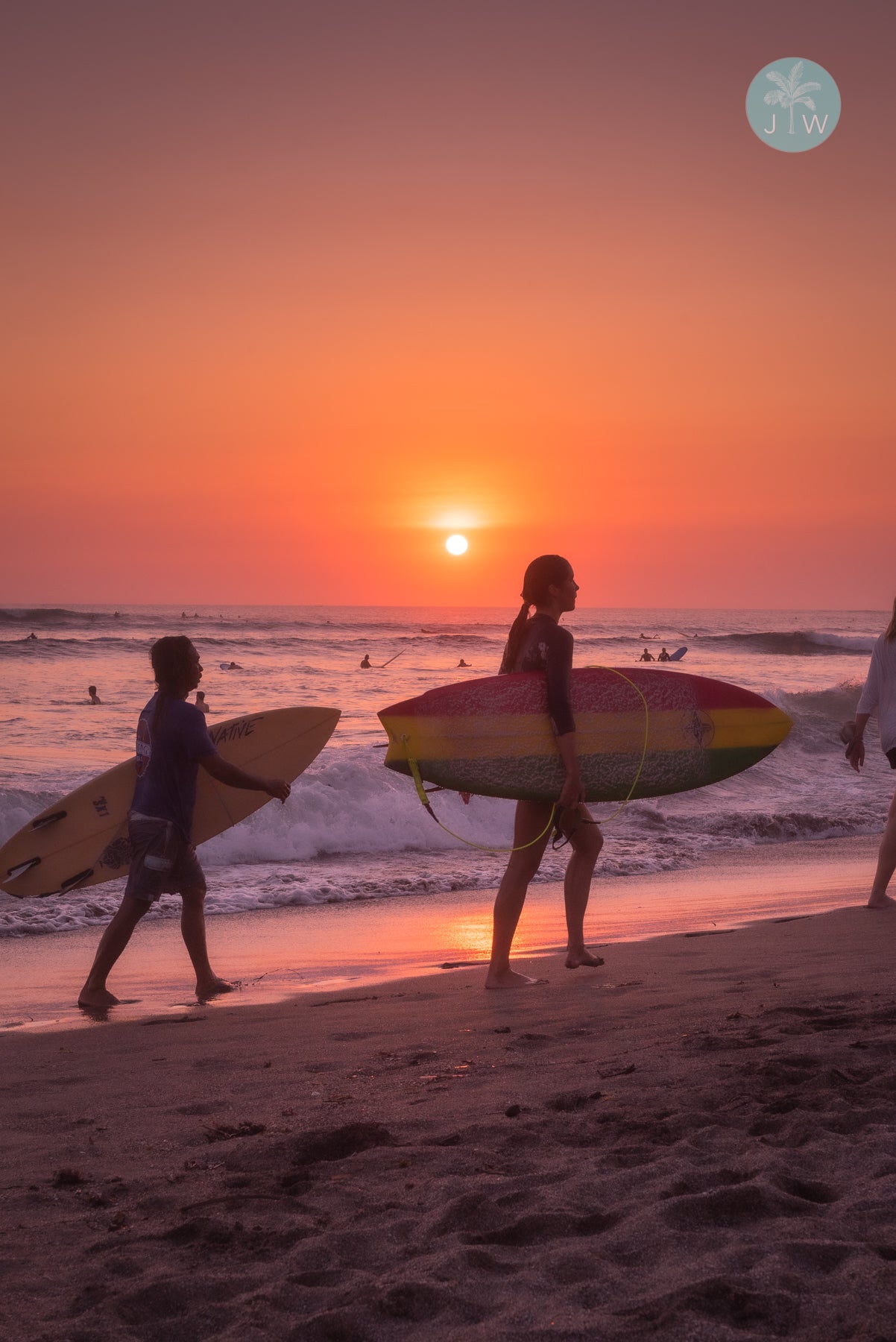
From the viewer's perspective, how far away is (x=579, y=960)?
4.84 m

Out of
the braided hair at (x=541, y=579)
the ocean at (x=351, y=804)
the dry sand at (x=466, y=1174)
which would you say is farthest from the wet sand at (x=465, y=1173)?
the ocean at (x=351, y=804)

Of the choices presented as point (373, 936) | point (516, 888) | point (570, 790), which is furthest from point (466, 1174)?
point (373, 936)

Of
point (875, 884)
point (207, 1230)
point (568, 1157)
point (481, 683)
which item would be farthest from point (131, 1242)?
point (875, 884)

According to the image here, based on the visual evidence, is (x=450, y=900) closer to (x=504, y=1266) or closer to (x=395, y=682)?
(x=504, y=1266)

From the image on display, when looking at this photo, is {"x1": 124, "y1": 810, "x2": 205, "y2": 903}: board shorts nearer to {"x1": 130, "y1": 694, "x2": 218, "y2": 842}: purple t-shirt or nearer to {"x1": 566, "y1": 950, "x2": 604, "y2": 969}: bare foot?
{"x1": 130, "y1": 694, "x2": 218, "y2": 842}: purple t-shirt

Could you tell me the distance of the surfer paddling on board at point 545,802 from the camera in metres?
4.45

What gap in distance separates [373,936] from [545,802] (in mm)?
2136

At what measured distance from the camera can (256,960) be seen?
572cm

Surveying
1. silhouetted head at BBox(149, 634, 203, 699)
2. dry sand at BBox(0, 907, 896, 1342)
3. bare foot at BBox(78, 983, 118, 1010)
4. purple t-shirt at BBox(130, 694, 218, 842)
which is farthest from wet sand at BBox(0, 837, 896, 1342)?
silhouetted head at BBox(149, 634, 203, 699)

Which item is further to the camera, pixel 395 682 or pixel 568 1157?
pixel 395 682

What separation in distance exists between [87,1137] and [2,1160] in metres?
0.23

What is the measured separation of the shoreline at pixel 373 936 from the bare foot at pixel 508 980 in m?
0.33

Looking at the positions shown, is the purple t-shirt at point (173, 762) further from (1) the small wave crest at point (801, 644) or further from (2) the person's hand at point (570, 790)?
(1) the small wave crest at point (801, 644)

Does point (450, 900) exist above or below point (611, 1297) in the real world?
below
